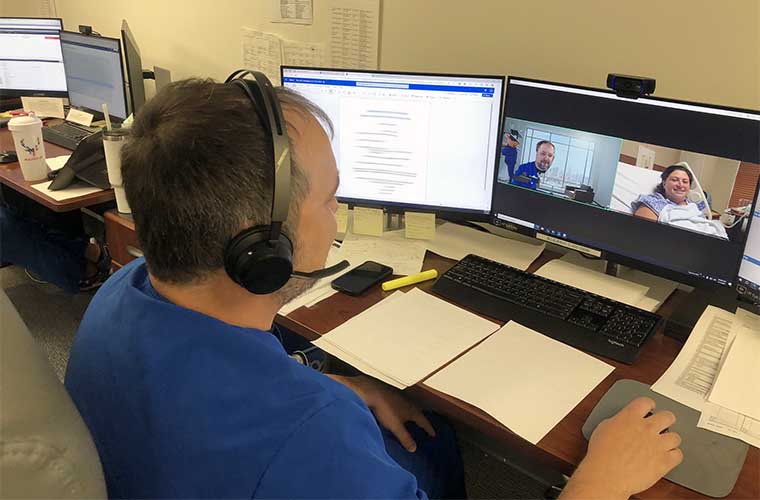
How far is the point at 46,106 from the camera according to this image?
104 inches

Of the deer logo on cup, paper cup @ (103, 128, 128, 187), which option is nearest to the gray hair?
paper cup @ (103, 128, 128, 187)

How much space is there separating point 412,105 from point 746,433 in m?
0.96

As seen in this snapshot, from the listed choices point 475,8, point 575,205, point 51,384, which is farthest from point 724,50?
point 51,384

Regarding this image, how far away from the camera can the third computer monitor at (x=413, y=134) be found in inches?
56.9

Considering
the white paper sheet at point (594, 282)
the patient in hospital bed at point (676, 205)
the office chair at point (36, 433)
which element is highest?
the patient in hospital bed at point (676, 205)

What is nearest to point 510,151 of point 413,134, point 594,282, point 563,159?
point 563,159

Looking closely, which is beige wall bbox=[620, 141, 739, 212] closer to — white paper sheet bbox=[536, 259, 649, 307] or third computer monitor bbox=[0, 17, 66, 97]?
white paper sheet bbox=[536, 259, 649, 307]

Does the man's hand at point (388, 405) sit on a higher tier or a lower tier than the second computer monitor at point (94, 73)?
lower

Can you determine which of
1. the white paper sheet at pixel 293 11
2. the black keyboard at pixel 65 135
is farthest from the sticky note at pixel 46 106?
the white paper sheet at pixel 293 11

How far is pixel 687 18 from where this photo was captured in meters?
1.32

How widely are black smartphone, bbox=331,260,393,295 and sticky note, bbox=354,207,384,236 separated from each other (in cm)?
17

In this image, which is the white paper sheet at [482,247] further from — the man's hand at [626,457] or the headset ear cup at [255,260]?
the headset ear cup at [255,260]

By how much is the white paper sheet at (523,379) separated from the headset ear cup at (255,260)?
44cm

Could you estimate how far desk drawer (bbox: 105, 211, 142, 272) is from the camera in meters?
1.80
